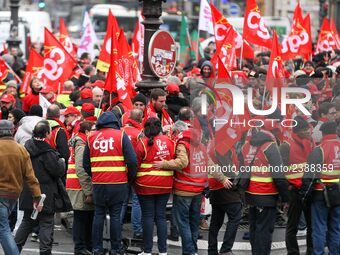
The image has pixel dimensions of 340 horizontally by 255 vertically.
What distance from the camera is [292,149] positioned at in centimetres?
1206

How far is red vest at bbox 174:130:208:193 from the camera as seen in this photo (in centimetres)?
1209

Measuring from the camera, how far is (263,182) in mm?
11758

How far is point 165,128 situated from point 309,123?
194 centimetres

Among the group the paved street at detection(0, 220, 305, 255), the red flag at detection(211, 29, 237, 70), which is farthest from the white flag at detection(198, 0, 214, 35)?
the paved street at detection(0, 220, 305, 255)

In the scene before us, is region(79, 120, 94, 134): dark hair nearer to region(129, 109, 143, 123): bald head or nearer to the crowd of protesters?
the crowd of protesters

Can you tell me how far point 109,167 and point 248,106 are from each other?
1863 millimetres

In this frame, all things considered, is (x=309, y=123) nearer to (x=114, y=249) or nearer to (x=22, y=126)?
(x=114, y=249)

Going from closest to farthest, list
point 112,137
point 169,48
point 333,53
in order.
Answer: point 112,137, point 169,48, point 333,53

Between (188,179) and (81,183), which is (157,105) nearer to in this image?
(188,179)

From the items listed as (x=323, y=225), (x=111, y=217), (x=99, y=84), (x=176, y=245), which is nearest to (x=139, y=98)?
(x=176, y=245)

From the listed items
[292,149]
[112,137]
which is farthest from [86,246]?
[292,149]

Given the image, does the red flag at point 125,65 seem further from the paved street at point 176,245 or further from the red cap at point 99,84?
the red cap at point 99,84

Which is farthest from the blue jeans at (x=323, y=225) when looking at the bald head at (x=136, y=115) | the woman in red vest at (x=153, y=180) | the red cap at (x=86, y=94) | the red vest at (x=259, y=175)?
the red cap at (x=86, y=94)

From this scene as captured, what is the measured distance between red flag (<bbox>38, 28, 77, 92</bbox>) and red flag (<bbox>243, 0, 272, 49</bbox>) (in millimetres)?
3164
